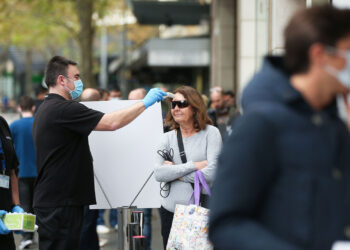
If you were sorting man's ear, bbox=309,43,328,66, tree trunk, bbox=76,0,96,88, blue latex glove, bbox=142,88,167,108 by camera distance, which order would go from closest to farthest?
man's ear, bbox=309,43,328,66 → blue latex glove, bbox=142,88,167,108 → tree trunk, bbox=76,0,96,88

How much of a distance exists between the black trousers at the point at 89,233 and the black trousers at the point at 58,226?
250cm

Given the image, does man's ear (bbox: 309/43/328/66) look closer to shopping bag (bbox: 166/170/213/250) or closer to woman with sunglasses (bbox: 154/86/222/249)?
shopping bag (bbox: 166/170/213/250)

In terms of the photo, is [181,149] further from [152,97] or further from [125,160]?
[152,97]

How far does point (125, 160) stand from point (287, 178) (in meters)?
4.47

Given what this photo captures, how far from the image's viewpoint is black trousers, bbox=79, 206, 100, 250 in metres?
8.33

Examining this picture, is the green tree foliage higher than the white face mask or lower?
higher

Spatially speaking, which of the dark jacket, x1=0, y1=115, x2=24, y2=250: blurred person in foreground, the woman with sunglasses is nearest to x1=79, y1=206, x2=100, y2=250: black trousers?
the woman with sunglasses

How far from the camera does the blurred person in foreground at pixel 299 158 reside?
7.87ft

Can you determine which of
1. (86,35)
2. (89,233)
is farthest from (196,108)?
(86,35)

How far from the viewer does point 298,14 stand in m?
2.43

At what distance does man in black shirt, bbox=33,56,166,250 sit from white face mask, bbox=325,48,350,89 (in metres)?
3.45

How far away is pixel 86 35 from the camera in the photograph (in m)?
26.7

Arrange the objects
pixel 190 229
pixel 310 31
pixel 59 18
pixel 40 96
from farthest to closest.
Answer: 1. pixel 59 18
2. pixel 40 96
3. pixel 190 229
4. pixel 310 31

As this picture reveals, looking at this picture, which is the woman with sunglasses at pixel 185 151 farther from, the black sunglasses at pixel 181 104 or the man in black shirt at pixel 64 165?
the man in black shirt at pixel 64 165
